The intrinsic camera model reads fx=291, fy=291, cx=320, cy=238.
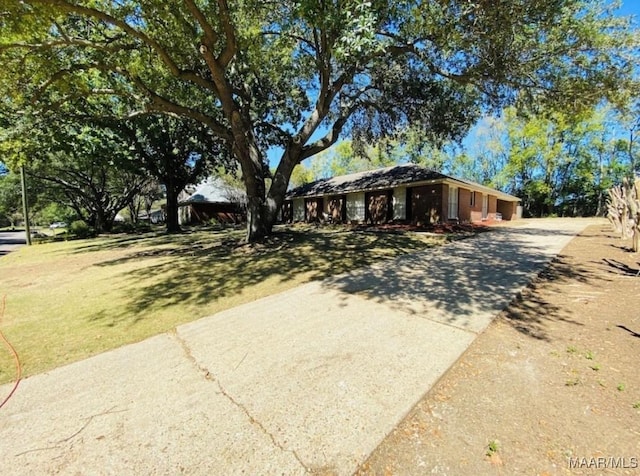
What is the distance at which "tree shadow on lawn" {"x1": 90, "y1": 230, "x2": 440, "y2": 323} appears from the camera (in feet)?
18.0

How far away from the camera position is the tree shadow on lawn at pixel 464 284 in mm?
4207

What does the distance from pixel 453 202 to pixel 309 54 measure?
464 inches

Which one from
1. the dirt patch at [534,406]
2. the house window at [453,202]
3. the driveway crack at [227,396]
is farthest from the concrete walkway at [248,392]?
the house window at [453,202]

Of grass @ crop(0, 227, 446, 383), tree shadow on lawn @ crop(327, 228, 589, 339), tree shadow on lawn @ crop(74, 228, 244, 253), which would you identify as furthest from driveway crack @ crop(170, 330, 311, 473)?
tree shadow on lawn @ crop(74, 228, 244, 253)

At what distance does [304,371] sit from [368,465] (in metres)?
1.16

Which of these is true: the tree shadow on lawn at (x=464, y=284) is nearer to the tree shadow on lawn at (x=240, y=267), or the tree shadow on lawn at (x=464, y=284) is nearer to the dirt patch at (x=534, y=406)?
the dirt patch at (x=534, y=406)

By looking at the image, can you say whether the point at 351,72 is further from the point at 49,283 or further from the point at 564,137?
the point at 564,137

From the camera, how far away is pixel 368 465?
1893 millimetres

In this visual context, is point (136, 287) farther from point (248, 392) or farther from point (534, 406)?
point (534, 406)

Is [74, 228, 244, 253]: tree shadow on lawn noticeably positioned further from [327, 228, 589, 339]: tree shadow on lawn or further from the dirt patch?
the dirt patch

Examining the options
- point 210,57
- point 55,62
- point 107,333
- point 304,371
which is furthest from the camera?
point 55,62

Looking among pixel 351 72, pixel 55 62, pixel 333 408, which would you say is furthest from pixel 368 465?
pixel 55 62

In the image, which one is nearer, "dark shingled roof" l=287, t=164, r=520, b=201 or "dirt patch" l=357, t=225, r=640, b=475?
"dirt patch" l=357, t=225, r=640, b=475

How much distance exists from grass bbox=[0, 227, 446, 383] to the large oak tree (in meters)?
3.07
